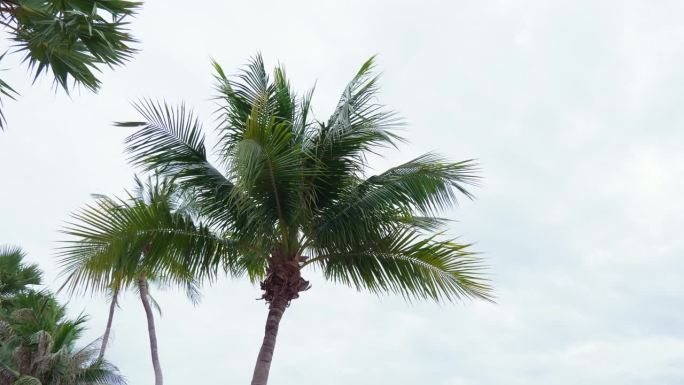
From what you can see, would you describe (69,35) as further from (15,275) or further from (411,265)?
(15,275)

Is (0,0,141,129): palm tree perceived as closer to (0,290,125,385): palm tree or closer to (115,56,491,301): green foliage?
(115,56,491,301): green foliage

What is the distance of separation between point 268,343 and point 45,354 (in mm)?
8456

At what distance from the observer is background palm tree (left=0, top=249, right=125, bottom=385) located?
18172 mm

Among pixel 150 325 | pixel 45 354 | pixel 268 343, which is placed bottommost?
pixel 268 343

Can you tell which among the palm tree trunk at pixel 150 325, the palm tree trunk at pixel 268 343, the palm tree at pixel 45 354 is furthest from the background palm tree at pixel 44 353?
the palm tree trunk at pixel 268 343

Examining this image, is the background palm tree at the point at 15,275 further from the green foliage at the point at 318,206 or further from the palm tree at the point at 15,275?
the green foliage at the point at 318,206

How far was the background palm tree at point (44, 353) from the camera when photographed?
59.6 ft

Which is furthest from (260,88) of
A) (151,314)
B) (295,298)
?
(151,314)

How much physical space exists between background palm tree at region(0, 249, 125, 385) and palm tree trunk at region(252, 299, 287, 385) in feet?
25.6

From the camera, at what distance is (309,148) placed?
12070mm

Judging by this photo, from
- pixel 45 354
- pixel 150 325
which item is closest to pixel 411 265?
pixel 45 354

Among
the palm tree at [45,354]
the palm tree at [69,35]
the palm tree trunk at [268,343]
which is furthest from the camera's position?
the palm tree at [45,354]

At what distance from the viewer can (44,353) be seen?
18.2 metres

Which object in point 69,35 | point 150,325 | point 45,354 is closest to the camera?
point 69,35
